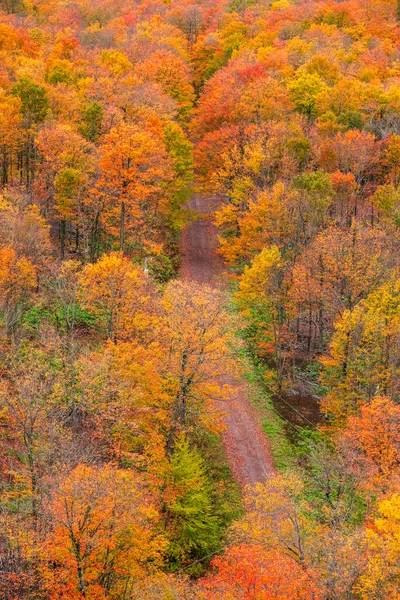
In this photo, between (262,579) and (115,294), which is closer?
(262,579)

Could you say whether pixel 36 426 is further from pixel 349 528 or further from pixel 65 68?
pixel 65 68

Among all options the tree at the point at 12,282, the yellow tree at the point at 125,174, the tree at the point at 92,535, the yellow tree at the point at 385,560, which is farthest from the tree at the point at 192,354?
the yellow tree at the point at 125,174

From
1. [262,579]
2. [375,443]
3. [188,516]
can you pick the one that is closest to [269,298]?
[375,443]

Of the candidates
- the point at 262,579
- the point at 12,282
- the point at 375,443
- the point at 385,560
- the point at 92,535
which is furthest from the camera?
the point at 12,282

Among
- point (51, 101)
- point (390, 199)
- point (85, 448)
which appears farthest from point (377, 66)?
point (85, 448)

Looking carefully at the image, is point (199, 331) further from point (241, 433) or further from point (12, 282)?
point (12, 282)

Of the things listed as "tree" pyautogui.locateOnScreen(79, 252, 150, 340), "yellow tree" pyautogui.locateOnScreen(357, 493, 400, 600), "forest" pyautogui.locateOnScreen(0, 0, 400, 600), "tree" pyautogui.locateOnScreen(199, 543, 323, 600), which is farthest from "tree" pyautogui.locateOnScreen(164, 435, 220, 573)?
"yellow tree" pyautogui.locateOnScreen(357, 493, 400, 600)

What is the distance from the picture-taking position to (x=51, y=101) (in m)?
65.6

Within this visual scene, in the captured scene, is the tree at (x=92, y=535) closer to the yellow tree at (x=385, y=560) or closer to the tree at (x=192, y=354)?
the yellow tree at (x=385, y=560)

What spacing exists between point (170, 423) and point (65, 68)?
4962cm

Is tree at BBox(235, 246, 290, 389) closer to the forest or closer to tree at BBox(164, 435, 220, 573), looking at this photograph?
the forest

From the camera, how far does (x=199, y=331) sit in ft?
135

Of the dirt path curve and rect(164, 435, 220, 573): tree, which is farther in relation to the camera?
the dirt path curve

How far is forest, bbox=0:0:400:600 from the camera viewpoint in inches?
1169
